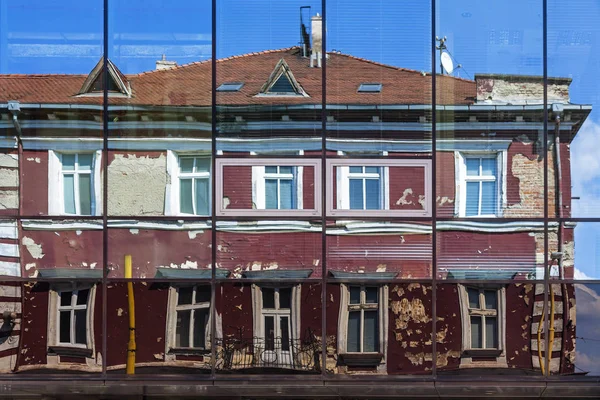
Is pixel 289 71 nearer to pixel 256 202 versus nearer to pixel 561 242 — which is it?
pixel 256 202

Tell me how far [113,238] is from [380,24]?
4.66m

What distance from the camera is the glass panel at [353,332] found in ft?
39.3

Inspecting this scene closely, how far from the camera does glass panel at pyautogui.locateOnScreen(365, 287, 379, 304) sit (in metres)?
12.0

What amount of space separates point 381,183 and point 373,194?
0.18 meters

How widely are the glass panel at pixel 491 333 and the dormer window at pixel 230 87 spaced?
4595 mm

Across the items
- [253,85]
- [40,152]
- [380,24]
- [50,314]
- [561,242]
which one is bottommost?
[50,314]

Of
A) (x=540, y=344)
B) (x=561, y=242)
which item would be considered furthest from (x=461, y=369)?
(x=561, y=242)

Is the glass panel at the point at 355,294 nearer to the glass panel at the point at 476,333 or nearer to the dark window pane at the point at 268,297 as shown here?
the dark window pane at the point at 268,297

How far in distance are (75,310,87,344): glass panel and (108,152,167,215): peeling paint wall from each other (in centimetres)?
144

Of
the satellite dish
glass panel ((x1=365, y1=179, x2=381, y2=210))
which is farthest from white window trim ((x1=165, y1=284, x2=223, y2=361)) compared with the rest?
the satellite dish

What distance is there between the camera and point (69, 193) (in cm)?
1212

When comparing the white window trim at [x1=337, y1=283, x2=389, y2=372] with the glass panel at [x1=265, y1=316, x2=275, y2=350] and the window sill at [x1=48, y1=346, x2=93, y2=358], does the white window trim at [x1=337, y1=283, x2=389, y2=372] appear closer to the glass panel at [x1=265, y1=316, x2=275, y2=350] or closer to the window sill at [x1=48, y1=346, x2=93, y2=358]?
the glass panel at [x1=265, y1=316, x2=275, y2=350]

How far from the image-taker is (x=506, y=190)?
1202 cm

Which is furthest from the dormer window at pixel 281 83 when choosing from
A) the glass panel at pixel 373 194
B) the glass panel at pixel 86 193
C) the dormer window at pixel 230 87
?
the glass panel at pixel 86 193
